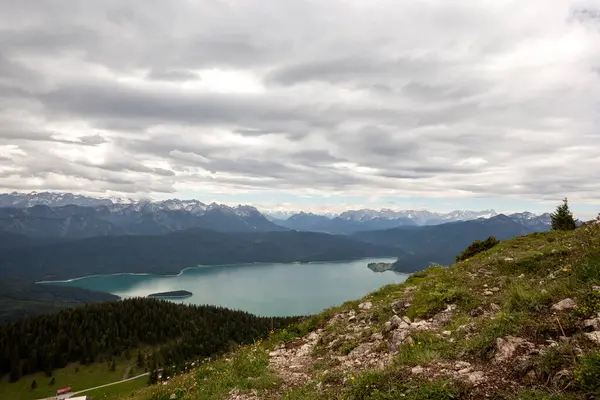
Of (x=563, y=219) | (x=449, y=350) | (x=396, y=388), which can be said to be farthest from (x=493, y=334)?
(x=563, y=219)

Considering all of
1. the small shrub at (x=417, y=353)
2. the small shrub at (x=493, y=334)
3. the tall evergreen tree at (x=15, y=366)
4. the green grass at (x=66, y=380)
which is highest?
the small shrub at (x=493, y=334)

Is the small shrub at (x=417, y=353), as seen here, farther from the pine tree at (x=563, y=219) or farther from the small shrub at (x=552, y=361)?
the pine tree at (x=563, y=219)

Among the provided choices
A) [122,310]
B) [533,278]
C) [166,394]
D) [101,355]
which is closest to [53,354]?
[101,355]

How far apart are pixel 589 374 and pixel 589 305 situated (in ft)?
10.6

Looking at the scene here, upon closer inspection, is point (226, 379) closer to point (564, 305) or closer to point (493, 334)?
point (493, 334)

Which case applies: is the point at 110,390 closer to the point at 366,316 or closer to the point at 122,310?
the point at 122,310

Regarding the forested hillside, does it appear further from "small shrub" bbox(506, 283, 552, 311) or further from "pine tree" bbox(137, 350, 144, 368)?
"small shrub" bbox(506, 283, 552, 311)

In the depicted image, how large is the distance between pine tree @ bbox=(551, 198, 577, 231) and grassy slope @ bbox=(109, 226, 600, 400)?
34.6 meters

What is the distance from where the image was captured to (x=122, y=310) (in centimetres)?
17588

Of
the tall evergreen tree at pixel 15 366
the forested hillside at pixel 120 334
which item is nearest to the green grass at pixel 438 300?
the forested hillside at pixel 120 334

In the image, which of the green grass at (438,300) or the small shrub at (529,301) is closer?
the small shrub at (529,301)

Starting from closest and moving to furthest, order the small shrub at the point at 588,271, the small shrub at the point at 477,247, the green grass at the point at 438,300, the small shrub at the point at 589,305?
the small shrub at the point at 589,305, the small shrub at the point at 588,271, the green grass at the point at 438,300, the small shrub at the point at 477,247

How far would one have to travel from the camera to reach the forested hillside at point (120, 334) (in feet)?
467

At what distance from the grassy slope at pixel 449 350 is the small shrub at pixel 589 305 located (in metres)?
0.02
